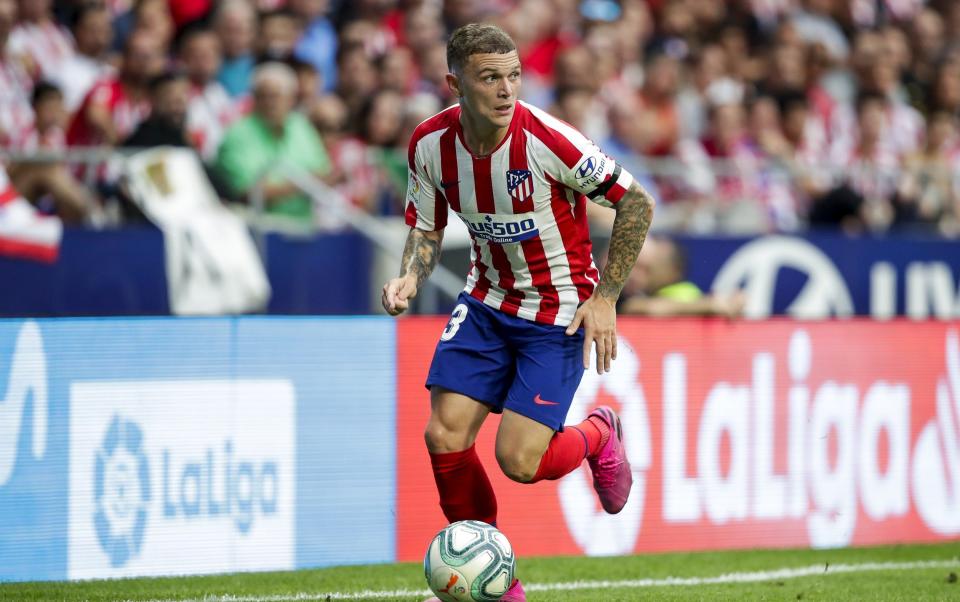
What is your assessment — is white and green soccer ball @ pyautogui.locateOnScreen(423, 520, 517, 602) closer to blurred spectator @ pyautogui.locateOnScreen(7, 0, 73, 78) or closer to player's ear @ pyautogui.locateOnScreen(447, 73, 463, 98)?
player's ear @ pyautogui.locateOnScreen(447, 73, 463, 98)

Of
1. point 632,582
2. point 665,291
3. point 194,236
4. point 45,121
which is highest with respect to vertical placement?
point 45,121

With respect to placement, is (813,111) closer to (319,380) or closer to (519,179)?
(319,380)

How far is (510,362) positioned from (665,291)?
3448 mm

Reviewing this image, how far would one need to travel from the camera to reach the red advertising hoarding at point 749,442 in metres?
7.32

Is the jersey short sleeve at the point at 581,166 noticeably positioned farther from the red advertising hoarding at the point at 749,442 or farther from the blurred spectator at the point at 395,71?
the blurred spectator at the point at 395,71

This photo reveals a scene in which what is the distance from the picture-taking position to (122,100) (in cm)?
966

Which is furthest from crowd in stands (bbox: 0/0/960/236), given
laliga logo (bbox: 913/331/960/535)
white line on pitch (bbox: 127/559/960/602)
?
white line on pitch (bbox: 127/559/960/602)

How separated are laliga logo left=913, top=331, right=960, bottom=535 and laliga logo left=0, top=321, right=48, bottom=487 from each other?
15.9ft

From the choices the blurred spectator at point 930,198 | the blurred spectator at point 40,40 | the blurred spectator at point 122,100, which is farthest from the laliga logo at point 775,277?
the blurred spectator at point 40,40

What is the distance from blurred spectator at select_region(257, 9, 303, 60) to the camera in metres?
10.6

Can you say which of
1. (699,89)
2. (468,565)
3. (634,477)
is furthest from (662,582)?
(699,89)

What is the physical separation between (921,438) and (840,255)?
2901mm

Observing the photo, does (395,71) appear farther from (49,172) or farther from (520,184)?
(520,184)

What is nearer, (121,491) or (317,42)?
(121,491)
